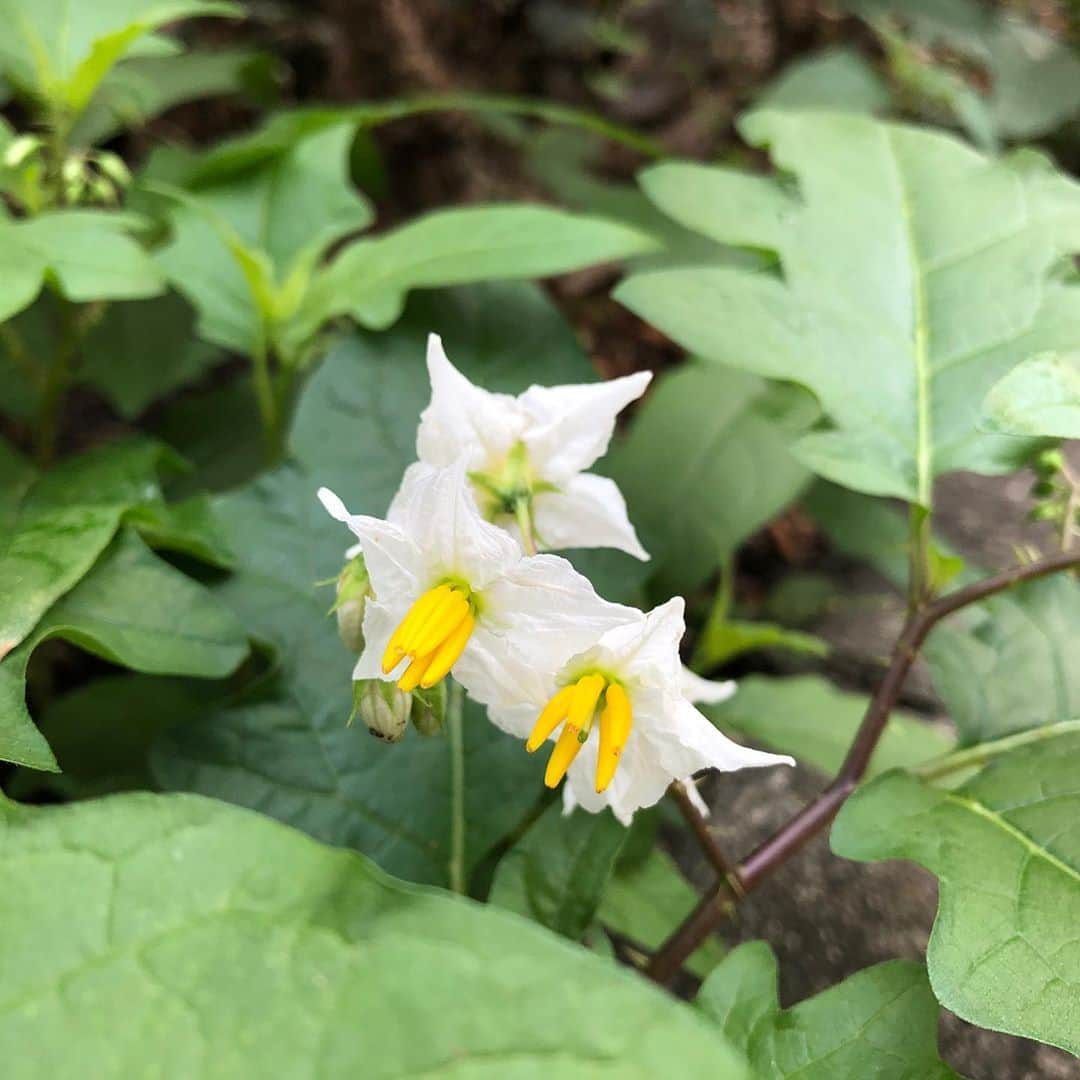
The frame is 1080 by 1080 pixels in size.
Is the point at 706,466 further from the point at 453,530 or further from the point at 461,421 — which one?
the point at 453,530

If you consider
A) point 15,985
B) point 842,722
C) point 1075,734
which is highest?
point 15,985

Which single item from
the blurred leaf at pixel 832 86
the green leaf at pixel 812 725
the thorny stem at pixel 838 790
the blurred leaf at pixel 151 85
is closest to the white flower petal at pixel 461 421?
the thorny stem at pixel 838 790

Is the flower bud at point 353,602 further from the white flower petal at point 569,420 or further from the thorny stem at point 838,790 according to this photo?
the thorny stem at point 838,790

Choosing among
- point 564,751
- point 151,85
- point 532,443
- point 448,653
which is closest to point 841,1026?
point 564,751

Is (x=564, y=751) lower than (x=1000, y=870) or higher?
higher

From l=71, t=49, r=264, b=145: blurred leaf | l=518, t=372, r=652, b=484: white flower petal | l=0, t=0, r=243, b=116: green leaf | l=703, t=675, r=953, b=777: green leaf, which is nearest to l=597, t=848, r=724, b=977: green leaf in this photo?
l=703, t=675, r=953, b=777: green leaf

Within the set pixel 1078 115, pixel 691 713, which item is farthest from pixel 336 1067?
pixel 1078 115

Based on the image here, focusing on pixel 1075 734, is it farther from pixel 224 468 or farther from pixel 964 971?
pixel 224 468
